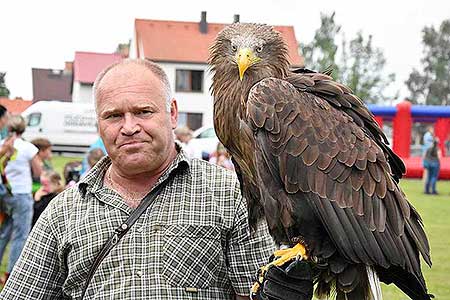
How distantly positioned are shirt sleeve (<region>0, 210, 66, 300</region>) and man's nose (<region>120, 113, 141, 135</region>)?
Result: 0.57 metres

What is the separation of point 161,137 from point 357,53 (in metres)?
65.5

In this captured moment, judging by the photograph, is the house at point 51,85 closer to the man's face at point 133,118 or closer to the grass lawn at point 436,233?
the grass lawn at point 436,233

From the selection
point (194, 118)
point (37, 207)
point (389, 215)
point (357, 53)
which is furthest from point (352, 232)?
point (357, 53)

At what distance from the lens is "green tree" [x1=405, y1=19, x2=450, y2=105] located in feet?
212

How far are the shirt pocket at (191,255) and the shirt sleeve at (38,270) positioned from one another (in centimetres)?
52

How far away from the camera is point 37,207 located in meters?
8.93

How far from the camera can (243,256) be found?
3332mm

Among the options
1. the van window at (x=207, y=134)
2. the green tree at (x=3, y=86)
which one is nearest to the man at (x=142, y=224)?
the green tree at (x=3, y=86)

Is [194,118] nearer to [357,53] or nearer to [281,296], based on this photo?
[357,53]

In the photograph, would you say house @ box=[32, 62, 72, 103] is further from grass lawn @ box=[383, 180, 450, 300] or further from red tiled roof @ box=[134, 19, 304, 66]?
grass lawn @ box=[383, 180, 450, 300]

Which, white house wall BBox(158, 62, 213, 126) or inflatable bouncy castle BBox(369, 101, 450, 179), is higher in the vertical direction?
white house wall BBox(158, 62, 213, 126)

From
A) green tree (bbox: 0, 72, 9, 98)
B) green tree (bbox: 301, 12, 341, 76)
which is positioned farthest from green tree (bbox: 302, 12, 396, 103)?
green tree (bbox: 0, 72, 9, 98)

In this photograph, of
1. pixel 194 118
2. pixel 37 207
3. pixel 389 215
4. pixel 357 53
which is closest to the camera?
pixel 389 215

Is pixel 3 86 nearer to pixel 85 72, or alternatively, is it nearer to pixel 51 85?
pixel 85 72
